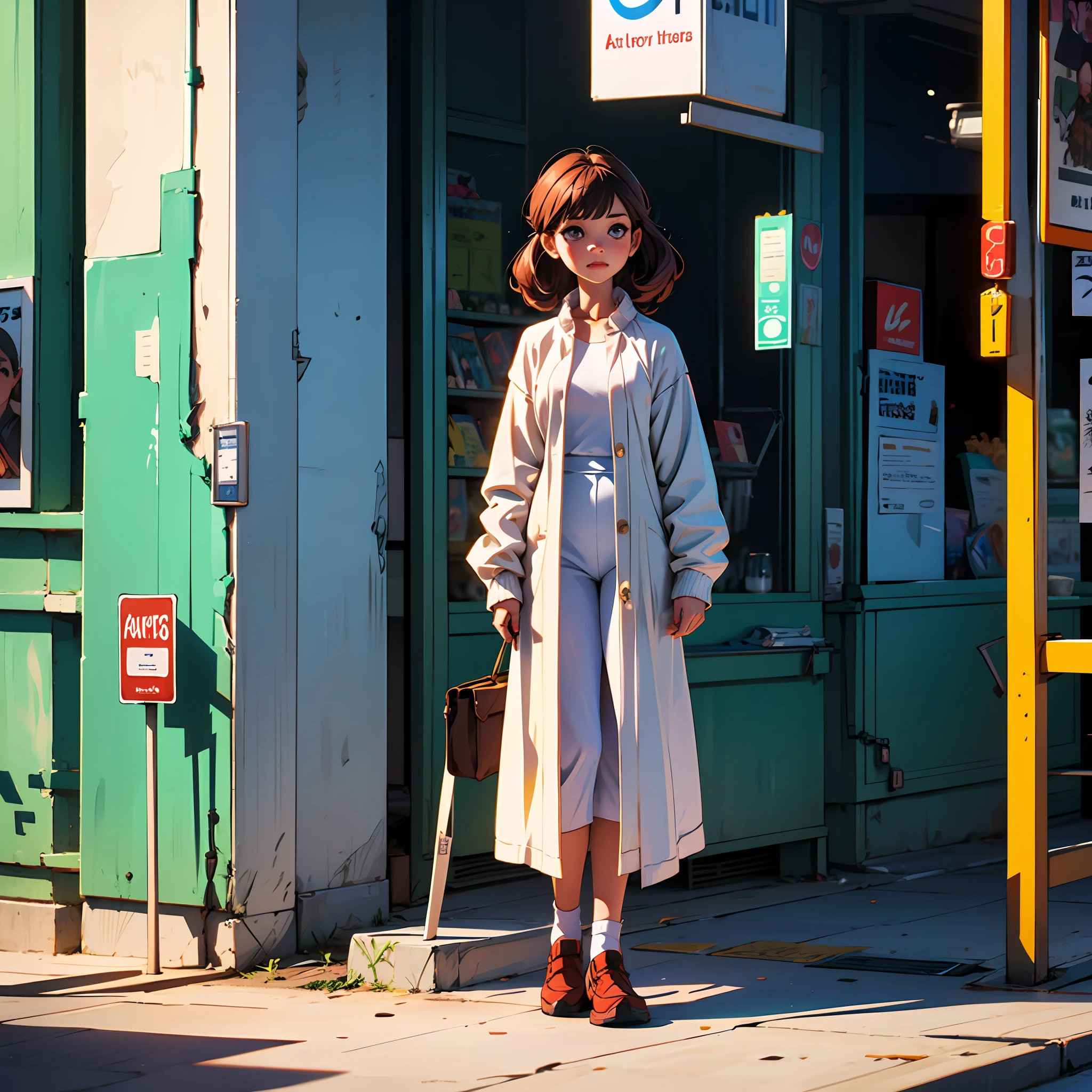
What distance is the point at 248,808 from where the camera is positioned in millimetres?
5145

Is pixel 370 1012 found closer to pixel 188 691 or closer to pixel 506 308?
pixel 188 691

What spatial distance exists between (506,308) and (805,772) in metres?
2.47

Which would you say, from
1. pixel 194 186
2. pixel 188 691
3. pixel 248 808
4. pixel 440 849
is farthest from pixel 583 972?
pixel 194 186

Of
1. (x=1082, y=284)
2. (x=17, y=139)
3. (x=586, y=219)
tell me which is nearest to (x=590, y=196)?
(x=586, y=219)

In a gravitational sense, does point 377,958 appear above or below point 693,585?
below

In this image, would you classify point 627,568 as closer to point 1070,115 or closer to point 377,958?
point 377,958

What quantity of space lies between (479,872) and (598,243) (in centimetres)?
297

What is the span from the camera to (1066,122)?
493cm

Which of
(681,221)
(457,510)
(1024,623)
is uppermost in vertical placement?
(681,221)

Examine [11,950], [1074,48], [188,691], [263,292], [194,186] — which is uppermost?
[1074,48]

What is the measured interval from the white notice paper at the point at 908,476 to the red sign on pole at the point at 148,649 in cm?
378

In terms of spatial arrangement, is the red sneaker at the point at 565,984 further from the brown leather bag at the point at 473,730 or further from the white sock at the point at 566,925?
the brown leather bag at the point at 473,730

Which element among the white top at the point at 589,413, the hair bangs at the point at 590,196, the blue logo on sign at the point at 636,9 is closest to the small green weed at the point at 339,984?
the white top at the point at 589,413

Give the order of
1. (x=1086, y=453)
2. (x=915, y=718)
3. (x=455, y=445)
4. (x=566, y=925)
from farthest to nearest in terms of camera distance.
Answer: (x=915, y=718) → (x=455, y=445) → (x=1086, y=453) → (x=566, y=925)
